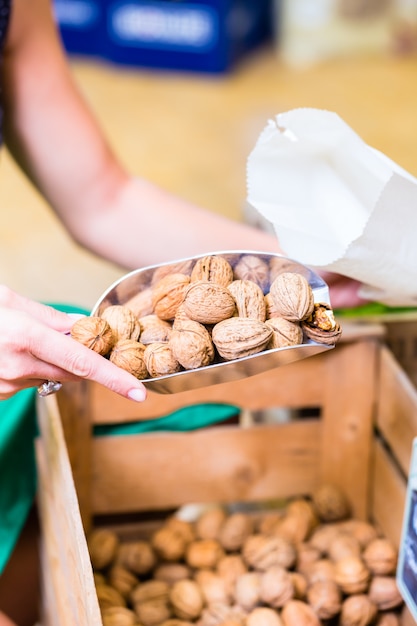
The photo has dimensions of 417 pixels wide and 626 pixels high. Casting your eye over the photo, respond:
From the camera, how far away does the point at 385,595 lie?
0.97 metres

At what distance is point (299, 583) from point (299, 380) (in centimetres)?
25

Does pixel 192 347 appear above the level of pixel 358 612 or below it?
above

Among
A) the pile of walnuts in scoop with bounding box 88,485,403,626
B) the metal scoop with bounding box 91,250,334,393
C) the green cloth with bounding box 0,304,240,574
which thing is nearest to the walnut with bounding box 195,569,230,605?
the pile of walnuts in scoop with bounding box 88,485,403,626

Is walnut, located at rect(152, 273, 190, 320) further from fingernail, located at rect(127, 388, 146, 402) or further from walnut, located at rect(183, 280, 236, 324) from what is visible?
fingernail, located at rect(127, 388, 146, 402)

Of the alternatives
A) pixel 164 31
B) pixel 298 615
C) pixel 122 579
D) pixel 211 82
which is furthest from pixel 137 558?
pixel 164 31

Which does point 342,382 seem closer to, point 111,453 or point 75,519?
point 111,453

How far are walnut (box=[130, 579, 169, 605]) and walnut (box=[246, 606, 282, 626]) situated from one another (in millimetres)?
117

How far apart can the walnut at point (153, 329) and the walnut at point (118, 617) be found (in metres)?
0.33

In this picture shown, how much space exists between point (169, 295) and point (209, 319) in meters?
0.05

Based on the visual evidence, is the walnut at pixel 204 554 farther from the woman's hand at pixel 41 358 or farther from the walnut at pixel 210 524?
the woman's hand at pixel 41 358

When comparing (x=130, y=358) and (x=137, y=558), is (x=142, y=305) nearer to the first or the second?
(x=130, y=358)

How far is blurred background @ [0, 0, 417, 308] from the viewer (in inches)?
100

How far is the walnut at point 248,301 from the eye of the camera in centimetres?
75

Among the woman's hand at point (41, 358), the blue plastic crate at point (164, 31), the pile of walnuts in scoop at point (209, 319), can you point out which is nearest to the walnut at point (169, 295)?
the pile of walnuts in scoop at point (209, 319)
